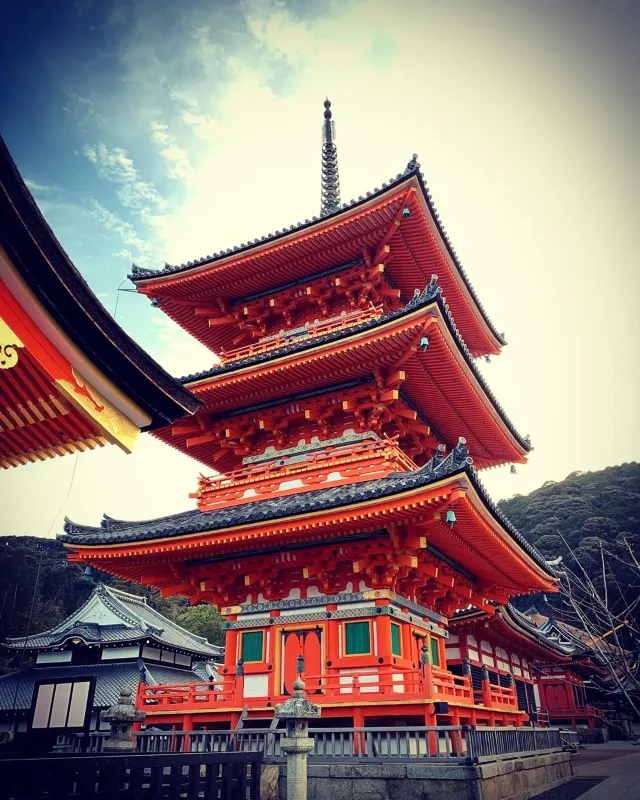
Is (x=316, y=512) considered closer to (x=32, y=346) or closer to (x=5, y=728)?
(x=32, y=346)

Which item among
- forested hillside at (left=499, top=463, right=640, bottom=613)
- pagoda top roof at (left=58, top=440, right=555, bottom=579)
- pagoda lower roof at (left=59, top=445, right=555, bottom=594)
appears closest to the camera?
pagoda top roof at (left=58, top=440, right=555, bottom=579)

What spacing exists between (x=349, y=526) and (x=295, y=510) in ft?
3.91

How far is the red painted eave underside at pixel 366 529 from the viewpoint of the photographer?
40.0 ft

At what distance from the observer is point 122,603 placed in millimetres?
34594

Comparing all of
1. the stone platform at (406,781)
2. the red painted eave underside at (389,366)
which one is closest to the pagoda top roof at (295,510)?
the red painted eave underside at (389,366)

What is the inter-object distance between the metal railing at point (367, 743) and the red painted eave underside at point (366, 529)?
3794mm

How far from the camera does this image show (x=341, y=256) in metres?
17.5

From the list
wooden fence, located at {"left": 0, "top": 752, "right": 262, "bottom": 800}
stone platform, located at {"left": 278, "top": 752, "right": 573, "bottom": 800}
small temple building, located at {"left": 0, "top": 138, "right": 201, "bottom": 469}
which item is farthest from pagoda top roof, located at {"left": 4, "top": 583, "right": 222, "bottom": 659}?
small temple building, located at {"left": 0, "top": 138, "right": 201, "bottom": 469}

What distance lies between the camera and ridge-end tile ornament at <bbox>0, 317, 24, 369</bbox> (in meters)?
5.14

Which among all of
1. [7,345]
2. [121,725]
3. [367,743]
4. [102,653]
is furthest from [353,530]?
[102,653]

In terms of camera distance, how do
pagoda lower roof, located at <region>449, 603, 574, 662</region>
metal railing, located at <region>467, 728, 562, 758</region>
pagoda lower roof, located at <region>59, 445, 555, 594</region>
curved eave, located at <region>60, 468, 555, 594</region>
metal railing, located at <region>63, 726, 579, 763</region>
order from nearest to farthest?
metal railing, located at <region>63, 726, 579, 763</region>, metal railing, located at <region>467, 728, 562, 758</region>, pagoda lower roof, located at <region>59, 445, 555, 594</region>, curved eave, located at <region>60, 468, 555, 594</region>, pagoda lower roof, located at <region>449, 603, 574, 662</region>

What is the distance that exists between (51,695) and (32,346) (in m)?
29.5

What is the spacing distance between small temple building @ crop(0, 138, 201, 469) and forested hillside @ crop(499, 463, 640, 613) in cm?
5812

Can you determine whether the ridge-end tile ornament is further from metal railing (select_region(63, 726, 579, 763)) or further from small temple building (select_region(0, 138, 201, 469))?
metal railing (select_region(63, 726, 579, 763))
